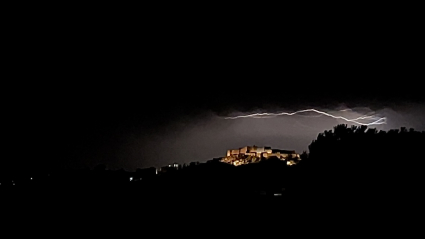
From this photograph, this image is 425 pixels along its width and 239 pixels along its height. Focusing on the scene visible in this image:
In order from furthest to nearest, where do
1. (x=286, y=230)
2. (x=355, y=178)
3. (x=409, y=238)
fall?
(x=355, y=178), (x=286, y=230), (x=409, y=238)

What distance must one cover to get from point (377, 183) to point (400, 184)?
0.49 metres

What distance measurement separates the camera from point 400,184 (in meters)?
9.77

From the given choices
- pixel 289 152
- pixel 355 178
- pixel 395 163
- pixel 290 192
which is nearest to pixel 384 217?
pixel 355 178

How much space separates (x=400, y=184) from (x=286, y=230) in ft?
9.99

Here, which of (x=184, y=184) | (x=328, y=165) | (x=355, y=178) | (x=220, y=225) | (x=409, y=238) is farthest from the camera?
(x=184, y=184)

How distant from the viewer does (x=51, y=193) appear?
1510 centimetres

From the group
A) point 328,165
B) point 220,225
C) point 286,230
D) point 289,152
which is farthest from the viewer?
point 289,152

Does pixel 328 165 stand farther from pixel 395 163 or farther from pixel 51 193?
pixel 51 193

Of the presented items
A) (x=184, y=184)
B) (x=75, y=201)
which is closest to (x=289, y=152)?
(x=184, y=184)

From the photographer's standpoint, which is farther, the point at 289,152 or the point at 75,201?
the point at 289,152

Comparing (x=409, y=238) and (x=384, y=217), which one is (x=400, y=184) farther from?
(x=409, y=238)

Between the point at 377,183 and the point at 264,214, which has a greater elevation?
the point at 377,183

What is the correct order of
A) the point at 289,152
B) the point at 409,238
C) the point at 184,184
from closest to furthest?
1. the point at 409,238
2. the point at 184,184
3. the point at 289,152

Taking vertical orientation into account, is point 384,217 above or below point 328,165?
below
